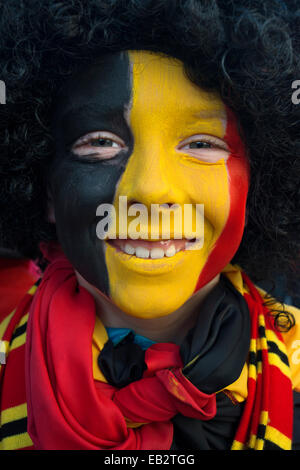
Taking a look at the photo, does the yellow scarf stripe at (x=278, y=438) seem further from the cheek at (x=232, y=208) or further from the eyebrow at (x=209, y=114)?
the eyebrow at (x=209, y=114)

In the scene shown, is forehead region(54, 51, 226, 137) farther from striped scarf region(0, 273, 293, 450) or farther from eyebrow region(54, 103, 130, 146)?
striped scarf region(0, 273, 293, 450)

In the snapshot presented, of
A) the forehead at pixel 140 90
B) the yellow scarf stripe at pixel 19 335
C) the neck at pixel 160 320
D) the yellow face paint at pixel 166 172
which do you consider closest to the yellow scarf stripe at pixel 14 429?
the yellow scarf stripe at pixel 19 335

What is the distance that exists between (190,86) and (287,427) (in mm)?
1017

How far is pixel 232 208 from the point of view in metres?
1.32

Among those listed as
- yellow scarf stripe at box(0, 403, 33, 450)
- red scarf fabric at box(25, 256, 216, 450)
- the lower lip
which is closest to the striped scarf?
yellow scarf stripe at box(0, 403, 33, 450)

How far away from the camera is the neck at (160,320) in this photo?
57.4 inches

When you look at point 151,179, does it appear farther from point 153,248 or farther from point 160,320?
point 160,320

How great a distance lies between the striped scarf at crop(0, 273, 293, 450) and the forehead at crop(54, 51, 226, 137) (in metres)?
0.69

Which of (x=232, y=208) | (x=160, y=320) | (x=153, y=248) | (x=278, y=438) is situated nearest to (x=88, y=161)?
(x=153, y=248)

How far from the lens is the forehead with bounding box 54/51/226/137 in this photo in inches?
48.3

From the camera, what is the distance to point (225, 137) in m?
1.31

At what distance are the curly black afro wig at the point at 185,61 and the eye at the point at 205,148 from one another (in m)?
0.10
